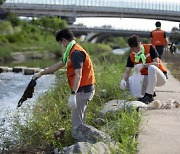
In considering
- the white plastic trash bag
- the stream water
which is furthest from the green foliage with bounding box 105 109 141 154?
the stream water

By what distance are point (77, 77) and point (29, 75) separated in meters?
19.1

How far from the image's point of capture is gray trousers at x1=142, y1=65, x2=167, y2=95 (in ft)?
29.3

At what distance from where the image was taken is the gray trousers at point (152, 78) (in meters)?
8.93

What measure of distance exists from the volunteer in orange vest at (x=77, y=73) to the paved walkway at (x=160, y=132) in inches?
35.1

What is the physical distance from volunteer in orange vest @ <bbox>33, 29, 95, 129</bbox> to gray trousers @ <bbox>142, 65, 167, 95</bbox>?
2.33m

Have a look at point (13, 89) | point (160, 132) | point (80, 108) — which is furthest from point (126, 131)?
point (13, 89)

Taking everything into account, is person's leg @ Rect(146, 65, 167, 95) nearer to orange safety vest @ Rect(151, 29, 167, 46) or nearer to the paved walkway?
the paved walkway

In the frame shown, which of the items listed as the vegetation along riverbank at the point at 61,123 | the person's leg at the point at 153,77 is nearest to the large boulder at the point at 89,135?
the vegetation along riverbank at the point at 61,123

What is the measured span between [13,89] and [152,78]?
33.9 feet

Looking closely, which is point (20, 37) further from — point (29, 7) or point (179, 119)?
point (179, 119)

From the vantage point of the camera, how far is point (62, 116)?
28.6 ft

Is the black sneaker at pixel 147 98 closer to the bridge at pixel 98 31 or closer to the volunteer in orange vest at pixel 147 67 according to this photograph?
the volunteer in orange vest at pixel 147 67

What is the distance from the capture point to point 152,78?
29.4 ft

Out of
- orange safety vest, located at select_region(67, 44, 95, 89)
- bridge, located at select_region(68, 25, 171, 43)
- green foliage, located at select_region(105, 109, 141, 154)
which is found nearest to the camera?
green foliage, located at select_region(105, 109, 141, 154)
